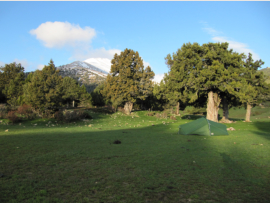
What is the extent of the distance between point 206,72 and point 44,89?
20915 mm

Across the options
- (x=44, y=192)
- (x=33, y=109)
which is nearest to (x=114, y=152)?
(x=44, y=192)

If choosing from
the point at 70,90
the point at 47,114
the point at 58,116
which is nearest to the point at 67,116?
the point at 58,116

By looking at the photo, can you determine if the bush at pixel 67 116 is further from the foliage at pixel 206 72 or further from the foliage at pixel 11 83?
the foliage at pixel 11 83

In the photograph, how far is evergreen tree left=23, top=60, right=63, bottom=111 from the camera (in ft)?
80.5

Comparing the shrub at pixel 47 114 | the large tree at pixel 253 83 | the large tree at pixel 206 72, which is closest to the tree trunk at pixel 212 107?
the large tree at pixel 206 72

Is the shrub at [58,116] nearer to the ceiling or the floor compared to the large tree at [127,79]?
nearer to the floor

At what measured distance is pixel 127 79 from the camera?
38688 mm

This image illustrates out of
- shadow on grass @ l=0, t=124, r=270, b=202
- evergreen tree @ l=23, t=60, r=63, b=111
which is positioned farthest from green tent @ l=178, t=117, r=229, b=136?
evergreen tree @ l=23, t=60, r=63, b=111

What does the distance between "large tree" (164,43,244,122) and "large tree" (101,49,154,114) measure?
1101 centimetres

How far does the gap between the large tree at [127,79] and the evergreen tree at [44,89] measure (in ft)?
46.2

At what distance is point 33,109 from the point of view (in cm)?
2556

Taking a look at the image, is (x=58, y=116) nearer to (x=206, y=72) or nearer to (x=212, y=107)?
(x=206, y=72)

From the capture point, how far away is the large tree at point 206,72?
2444 cm

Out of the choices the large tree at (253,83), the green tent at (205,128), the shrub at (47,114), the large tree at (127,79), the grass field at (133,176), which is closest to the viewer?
the grass field at (133,176)
